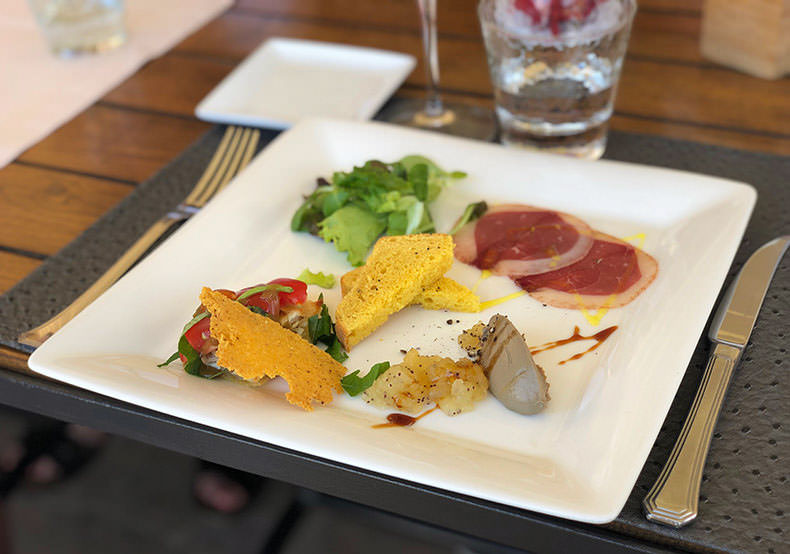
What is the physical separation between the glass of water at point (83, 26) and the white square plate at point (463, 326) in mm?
774

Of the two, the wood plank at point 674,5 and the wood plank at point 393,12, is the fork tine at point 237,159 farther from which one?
the wood plank at point 674,5

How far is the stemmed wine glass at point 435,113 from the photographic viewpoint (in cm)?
145

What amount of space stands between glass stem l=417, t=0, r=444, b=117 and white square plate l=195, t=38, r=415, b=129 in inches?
3.6

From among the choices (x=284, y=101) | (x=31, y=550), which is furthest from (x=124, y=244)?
(x=31, y=550)

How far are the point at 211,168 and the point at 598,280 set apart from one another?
0.69 m

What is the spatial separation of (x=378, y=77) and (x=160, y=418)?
95 cm

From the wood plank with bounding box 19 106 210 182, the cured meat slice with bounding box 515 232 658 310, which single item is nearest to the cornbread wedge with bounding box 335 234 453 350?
the cured meat slice with bounding box 515 232 658 310

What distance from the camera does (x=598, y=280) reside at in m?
1.06

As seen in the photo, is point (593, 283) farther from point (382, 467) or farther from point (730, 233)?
point (382, 467)

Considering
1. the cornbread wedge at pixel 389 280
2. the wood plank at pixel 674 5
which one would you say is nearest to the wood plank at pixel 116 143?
the cornbread wedge at pixel 389 280

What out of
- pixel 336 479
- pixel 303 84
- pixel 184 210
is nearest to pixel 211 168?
pixel 184 210

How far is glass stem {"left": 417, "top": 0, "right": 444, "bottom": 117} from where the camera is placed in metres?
1.39

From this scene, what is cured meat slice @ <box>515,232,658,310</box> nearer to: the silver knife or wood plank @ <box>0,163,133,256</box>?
the silver knife

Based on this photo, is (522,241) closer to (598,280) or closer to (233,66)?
(598,280)
